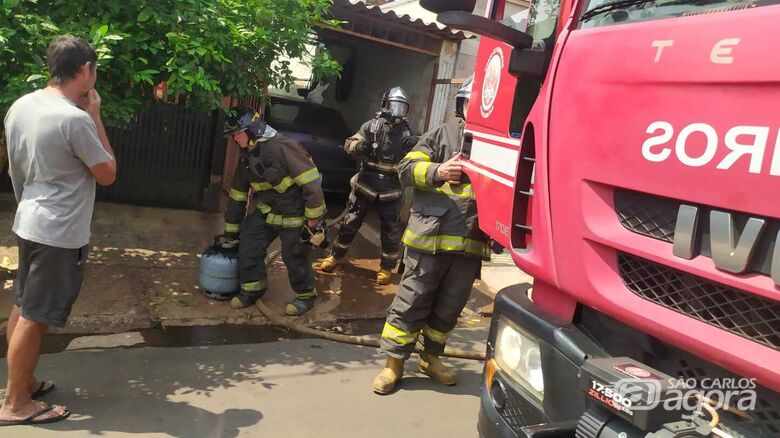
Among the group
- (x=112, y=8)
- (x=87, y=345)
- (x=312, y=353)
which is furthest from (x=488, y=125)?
(x=87, y=345)

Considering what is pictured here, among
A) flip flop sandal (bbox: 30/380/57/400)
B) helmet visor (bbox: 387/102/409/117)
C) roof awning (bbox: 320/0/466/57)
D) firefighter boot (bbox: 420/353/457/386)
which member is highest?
roof awning (bbox: 320/0/466/57)

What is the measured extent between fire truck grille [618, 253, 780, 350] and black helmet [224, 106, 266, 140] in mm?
3164

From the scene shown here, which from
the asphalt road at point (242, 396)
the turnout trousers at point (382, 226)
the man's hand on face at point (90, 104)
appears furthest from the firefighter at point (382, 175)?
the man's hand on face at point (90, 104)

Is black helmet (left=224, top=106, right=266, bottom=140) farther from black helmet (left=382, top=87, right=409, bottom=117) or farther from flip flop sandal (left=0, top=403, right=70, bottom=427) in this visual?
flip flop sandal (left=0, top=403, right=70, bottom=427)

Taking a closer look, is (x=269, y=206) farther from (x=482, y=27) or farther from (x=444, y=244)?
(x=482, y=27)

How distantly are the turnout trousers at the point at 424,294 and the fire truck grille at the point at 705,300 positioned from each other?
1736 millimetres

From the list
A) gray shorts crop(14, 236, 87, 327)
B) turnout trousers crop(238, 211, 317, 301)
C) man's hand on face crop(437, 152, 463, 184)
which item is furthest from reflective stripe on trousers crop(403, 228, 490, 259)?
gray shorts crop(14, 236, 87, 327)

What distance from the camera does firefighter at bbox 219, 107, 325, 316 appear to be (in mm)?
4234

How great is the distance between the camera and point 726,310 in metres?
1.38

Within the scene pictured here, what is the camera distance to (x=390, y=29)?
7410mm

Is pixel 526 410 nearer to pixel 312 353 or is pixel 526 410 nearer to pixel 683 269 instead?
pixel 683 269

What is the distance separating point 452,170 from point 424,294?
2.47ft

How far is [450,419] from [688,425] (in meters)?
1.94

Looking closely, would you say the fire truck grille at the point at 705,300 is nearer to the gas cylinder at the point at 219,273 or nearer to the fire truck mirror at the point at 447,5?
the fire truck mirror at the point at 447,5
